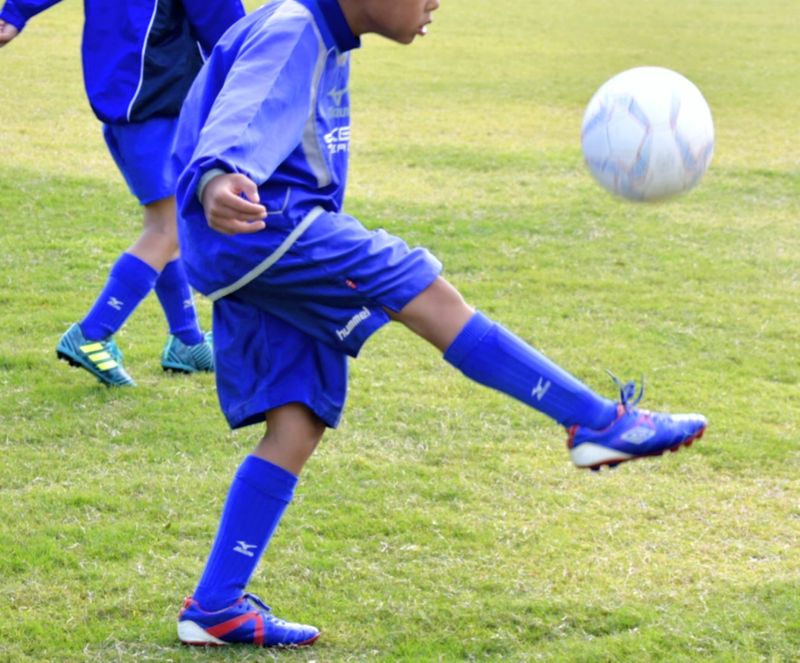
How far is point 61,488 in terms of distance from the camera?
4.35 metres

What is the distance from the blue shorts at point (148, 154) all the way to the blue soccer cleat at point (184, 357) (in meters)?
0.65

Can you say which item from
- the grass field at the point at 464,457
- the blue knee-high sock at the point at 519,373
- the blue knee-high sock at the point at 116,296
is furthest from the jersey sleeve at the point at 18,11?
the blue knee-high sock at the point at 519,373

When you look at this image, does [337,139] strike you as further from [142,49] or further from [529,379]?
[142,49]

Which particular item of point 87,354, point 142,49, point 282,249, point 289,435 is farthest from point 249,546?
point 142,49

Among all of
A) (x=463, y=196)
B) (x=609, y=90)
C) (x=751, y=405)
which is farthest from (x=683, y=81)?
(x=463, y=196)

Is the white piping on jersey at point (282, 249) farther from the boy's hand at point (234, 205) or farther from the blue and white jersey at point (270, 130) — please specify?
the boy's hand at point (234, 205)

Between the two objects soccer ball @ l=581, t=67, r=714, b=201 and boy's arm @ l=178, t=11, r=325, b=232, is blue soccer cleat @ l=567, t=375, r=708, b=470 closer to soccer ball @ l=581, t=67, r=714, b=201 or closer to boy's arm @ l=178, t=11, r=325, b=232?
soccer ball @ l=581, t=67, r=714, b=201

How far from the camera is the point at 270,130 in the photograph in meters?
2.98

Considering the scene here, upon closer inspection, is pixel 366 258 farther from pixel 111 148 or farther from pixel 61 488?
pixel 111 148

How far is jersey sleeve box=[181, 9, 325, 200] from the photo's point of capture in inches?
115

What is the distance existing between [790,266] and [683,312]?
1.27 m

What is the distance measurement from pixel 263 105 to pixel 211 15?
91.0 inches

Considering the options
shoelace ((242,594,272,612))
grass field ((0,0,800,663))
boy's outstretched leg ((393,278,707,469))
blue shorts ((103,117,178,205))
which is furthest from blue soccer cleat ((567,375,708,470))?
blue shorts ((103,117,178,205))

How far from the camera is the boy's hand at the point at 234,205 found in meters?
2.81
